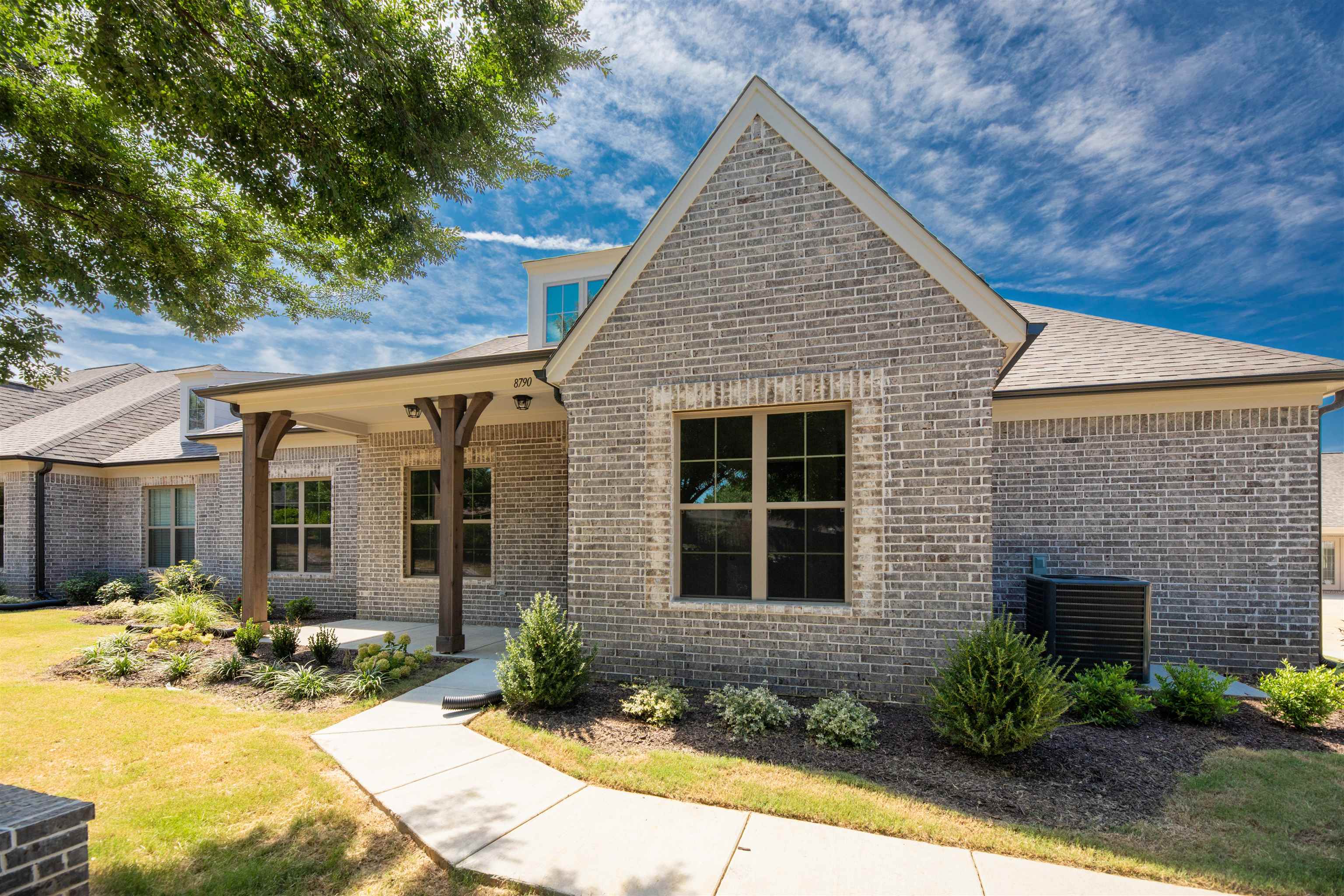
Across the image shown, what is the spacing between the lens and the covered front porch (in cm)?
822

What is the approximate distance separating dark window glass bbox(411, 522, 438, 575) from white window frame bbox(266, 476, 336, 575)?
238cm

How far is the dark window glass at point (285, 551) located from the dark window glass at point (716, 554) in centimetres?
1023

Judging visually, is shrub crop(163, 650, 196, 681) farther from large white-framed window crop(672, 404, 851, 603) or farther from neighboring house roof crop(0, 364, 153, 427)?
neighboring house roof crop(0, 364, 153, 427)

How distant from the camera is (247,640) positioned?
816cm

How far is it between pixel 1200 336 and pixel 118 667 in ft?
51.0

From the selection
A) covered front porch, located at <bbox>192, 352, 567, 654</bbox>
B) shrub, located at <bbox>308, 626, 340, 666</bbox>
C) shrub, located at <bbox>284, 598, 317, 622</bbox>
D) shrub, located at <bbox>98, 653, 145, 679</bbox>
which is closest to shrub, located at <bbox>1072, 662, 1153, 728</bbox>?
covered front porch, located at <bbox>192, 352, 567, 654</bbox>

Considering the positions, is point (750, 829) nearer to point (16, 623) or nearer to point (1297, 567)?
point (1297, 567)

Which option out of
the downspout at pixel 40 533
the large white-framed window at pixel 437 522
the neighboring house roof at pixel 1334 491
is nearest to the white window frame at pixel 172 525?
the downspout at pixel 40 533

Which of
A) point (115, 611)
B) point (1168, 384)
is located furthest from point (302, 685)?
point (1168, 384)

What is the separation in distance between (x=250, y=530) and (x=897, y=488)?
949 centimetres

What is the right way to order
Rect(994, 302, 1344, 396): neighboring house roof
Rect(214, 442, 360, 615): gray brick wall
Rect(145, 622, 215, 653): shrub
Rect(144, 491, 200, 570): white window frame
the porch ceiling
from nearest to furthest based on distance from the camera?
1. Rect(994, 302, 1344, 396): neighboring house roof
2. the porch ceiling
3. Rect(145, 622, 215, 653): shrub
4. Rect(214, 442, 360, 615): gray brick wall
5. Rect(144, 491, 200, 570): white window frame

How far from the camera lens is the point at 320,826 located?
3828 mm

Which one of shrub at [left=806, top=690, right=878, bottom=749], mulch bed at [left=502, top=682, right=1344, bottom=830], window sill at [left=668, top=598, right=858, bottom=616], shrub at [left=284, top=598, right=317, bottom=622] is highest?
window sill at [left=668, top=598, right=858, bottom=616]

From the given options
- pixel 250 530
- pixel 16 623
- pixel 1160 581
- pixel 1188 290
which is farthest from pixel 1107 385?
pixel 16 623
